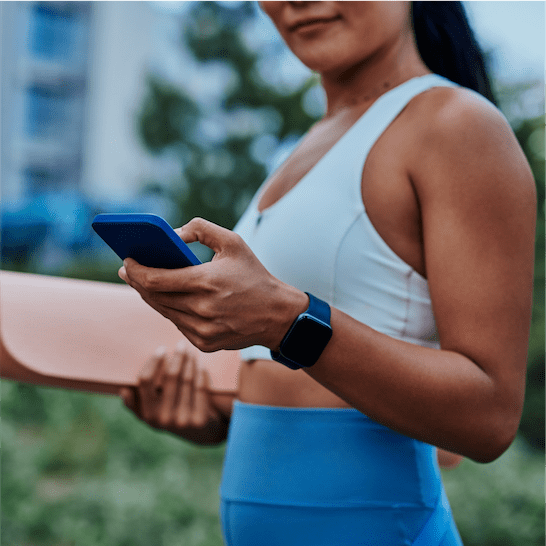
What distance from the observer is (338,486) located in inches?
43.6

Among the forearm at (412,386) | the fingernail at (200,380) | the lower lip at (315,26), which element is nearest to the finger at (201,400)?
the fingernail at (200,380)

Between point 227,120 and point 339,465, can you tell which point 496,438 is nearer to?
point 339,465

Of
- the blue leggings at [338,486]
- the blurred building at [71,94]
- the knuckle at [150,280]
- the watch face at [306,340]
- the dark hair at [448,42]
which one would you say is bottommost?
the blurred building at [71,94]

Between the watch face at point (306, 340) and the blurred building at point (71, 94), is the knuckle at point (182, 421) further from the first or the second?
the blurred building at point (71, 94)

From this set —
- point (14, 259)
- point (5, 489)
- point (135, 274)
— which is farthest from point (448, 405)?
point (14, 259)

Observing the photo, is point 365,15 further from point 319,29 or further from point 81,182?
point 81,182

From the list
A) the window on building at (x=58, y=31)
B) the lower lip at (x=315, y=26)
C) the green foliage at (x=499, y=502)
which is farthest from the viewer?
the window on building at (x=58, y=31)

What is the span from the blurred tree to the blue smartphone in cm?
766

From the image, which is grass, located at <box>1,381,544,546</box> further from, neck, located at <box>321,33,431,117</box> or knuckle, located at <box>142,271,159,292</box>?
knuckle, located at <box>142,271,159,292</box>

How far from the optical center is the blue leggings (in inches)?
43.3

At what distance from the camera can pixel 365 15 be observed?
1243 millimetres

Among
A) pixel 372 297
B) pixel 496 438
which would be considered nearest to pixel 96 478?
pixel 372 297

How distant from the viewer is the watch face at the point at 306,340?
885mm

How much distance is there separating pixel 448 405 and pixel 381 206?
341 millimetres
